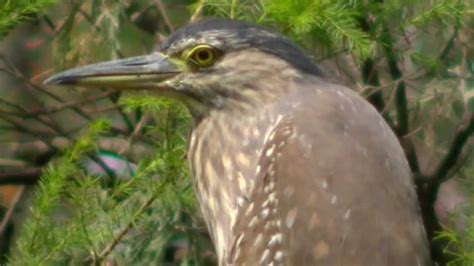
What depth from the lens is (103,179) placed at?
5.88m

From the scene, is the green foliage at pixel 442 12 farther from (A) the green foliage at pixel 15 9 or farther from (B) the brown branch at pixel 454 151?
(A) the green foliage at pixel 15 9

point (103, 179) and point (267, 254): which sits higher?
point (267, 254)

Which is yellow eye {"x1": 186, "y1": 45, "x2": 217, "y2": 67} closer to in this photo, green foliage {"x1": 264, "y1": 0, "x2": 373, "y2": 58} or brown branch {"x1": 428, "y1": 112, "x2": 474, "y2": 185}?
green foliage {"x1": 264, "y1": 0, "x2": 373, "y2": 58}

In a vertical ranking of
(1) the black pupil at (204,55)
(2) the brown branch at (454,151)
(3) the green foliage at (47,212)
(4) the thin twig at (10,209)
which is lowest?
(4) the thin twig at (10,209)

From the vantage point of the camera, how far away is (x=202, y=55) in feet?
16.6

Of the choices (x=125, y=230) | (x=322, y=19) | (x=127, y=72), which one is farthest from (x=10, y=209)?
(x=322, y=19)

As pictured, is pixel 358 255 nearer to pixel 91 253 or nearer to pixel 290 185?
pixel 290 185

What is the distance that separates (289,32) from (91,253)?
843 mm

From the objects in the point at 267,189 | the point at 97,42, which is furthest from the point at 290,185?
the point at 97,42

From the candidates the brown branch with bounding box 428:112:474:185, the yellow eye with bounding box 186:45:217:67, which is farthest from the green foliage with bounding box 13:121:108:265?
the brown branch with bounding box 428:112:474:185

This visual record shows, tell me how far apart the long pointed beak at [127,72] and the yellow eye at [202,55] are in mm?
51

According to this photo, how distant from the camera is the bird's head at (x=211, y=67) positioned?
5004 millimetres

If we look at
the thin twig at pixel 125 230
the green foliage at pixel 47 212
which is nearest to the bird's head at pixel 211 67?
the green foliage at pixel 47 212

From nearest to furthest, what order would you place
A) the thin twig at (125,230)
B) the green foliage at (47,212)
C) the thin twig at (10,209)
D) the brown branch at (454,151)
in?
the green foliage at (47,212) → the thin twig at (125,230) → the brown branch at (454,151) → the thin twig at (10,209)
